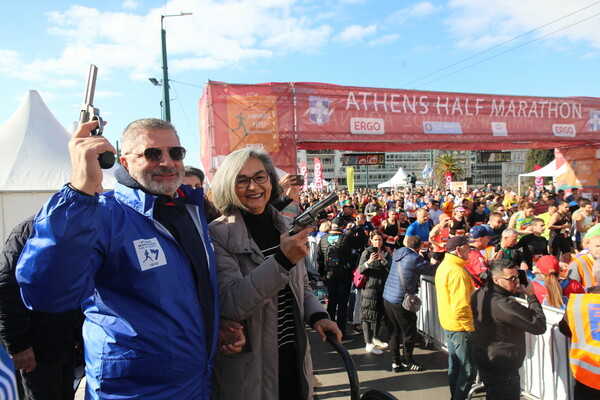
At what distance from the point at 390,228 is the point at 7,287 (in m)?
7.84

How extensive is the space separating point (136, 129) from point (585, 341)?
3.33 meters

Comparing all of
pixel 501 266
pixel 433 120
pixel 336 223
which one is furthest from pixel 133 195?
pixel 433 120

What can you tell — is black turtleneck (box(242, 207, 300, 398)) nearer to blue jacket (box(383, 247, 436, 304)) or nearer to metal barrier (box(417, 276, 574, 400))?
metal barrier (box(417, 276, 574, 400))

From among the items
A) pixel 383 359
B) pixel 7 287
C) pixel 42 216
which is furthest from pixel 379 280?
pixel 42 216

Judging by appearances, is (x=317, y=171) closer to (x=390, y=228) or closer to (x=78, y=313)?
(x=390, y=228)

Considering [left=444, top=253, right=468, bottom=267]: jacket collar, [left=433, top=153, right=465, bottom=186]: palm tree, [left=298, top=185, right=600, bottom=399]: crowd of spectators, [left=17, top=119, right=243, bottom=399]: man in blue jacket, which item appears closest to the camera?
[left=17, top=119, right=243, bottom=399]: man in blue jacket

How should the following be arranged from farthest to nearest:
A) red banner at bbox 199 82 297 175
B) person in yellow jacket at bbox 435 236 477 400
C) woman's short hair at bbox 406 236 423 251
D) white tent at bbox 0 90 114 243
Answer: red banner at bbox 199 82 297 175 < white tent at bbox 0 90 114 243 < woman's short hair at bbox 406 236 423 251 < person in yellow jacket at bbox 435 236 477 400

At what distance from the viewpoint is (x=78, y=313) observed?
2770 mm

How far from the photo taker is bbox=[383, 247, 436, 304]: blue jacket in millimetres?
4930

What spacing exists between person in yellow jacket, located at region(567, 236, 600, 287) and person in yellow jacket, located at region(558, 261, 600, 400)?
1.62 meters

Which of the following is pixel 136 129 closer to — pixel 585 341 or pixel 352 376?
pixel 352 376

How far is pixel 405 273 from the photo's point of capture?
4949 mm

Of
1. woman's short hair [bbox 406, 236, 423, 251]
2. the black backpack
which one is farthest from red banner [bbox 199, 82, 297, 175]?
woman's short hair [bbox 406, 236, 423, 251]

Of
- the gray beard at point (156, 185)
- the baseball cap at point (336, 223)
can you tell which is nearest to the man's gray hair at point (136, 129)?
the gray beard at point (156, 185)
